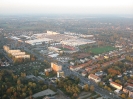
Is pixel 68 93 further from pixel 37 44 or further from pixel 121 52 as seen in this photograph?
pixel 37 44

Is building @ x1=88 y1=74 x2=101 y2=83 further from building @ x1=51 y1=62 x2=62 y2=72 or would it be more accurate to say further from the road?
building @ x1=51 y1=62 x2=62 y2=72

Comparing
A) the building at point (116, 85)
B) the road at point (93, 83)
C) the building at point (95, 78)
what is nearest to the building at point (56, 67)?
the road at point (93, 83)

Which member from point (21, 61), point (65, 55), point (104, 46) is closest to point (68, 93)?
point (21, 61)

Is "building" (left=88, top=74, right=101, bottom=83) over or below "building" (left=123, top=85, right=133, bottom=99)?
over

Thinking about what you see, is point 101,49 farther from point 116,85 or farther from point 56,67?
point 116,85

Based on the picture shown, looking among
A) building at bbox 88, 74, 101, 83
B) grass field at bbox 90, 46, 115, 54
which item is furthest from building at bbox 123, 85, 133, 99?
grass field at bbox 90, 46, 115, 54

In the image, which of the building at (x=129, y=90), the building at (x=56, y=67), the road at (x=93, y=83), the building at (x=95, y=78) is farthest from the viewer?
the building at (x=56, y=67)

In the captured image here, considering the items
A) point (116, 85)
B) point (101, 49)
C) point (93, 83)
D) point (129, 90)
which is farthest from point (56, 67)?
point (101, 49)

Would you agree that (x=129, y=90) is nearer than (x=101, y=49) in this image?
Yes

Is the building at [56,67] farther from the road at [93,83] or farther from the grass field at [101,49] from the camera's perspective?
the grass field at [101,49]

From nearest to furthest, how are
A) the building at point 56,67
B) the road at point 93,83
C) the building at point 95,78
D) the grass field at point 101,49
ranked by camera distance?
the road at point 93,83 → the building at point 95,78 → the building at point 56,67 → the grass field at point 101,49

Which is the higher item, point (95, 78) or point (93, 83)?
point (95, 78)
